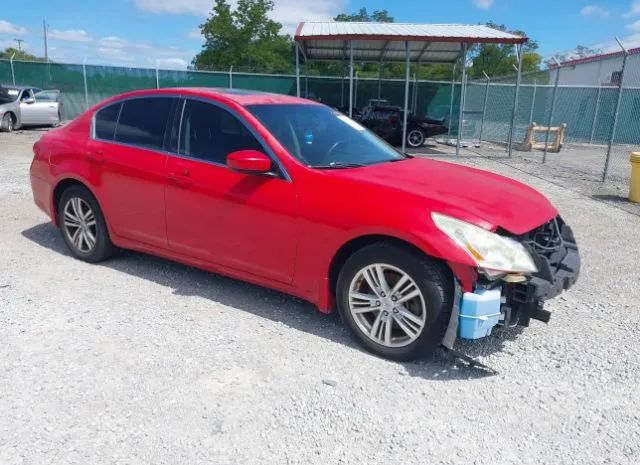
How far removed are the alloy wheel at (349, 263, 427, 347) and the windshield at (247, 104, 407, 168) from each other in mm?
898

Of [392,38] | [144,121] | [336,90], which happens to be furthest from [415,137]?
[144,121]

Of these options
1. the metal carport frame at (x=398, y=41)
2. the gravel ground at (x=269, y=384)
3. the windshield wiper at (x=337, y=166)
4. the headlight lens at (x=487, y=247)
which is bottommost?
the gravel ground at (x=269, y=384)

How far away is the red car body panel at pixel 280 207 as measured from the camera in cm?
327

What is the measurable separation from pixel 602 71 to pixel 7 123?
29597 mm

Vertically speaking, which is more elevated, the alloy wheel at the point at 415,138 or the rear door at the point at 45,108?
the rear door at the point at 45,108

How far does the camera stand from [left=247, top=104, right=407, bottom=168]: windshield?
12.8ft

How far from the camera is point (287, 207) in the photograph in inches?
144

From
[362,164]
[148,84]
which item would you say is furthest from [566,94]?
[362,164]

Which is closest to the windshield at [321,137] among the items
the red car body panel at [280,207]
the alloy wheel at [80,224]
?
the red car body panel at [280,207]

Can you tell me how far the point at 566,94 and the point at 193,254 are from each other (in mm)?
22642

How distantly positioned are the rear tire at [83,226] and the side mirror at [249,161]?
182 centimetres

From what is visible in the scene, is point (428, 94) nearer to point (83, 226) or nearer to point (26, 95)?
point (26, 95)

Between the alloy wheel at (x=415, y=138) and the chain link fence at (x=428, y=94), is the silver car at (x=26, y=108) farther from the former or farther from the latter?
the alloy wheel at (x=415, y=138)

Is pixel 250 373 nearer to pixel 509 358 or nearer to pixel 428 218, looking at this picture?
pixel 428 218
